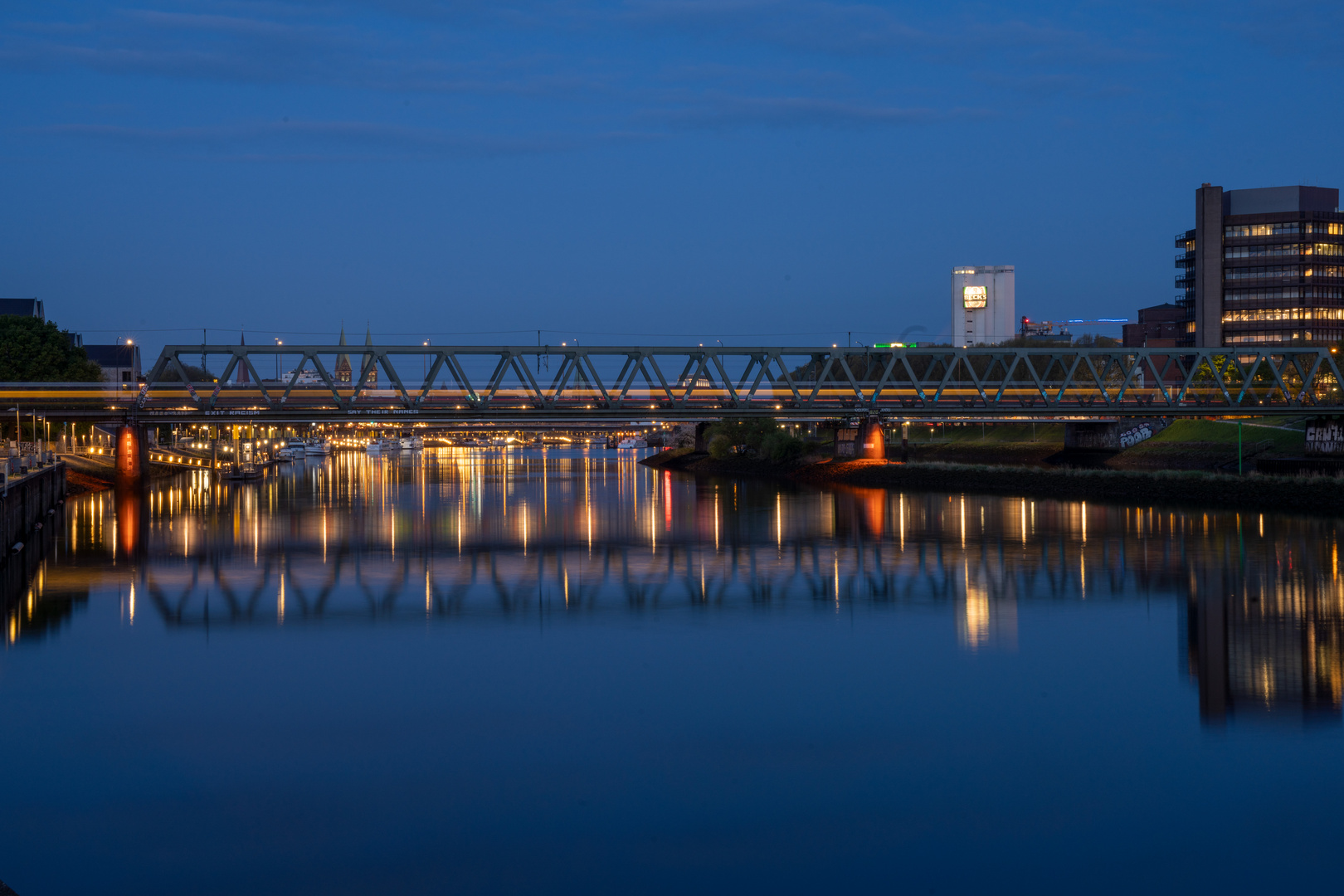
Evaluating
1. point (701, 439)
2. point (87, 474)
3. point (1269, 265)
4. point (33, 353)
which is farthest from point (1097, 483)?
point (1269, 265)

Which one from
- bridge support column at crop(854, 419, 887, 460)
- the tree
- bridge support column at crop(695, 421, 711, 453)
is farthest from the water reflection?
bridge support column at crop(695, 421, 711, 453)

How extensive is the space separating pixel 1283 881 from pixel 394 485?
305 ft

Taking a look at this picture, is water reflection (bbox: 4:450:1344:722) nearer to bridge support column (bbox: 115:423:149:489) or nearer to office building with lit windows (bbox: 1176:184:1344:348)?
bridge support column (bbox: 115:423:149:489)

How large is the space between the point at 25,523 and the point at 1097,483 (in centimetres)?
5538

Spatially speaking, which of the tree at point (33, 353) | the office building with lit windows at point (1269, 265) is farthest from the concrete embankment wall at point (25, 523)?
the office building with lit windows at point (1269, 265)

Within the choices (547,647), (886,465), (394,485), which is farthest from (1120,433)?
(547,647)

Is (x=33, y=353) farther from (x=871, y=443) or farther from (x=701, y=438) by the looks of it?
(x=701, y=438)

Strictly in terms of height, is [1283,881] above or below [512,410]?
below

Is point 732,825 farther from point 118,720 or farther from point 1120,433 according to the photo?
point 1120,433

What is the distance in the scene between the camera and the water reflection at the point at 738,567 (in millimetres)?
27609

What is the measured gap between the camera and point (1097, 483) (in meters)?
74.4

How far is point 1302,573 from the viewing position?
35.8m

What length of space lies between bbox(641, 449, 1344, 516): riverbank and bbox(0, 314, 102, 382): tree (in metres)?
58.4

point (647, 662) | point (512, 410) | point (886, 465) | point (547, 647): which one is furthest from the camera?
point (886, 465)
